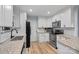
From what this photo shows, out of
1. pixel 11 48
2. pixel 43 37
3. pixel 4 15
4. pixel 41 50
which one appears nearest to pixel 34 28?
pixel 43 37

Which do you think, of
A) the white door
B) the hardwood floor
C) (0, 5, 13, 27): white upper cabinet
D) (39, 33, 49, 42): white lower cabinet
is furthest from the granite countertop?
the white door

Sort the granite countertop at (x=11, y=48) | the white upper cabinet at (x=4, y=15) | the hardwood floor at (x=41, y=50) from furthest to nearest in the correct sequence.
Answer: the hardwood floor at (x=41, y=50)
the white upper cabinet at (x=4, y=15)
the granite countertop at (x=11, y=48)

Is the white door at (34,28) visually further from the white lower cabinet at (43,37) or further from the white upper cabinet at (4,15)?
the white upper cabinet at (4,15)

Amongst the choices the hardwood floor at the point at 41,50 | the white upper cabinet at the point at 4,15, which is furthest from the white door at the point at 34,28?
the white upper cabinet at the point at 4,15

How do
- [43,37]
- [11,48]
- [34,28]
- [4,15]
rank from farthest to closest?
[34,28]
[43,37]
[4,15]
[11,48]

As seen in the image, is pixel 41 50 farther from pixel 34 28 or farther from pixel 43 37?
pixel 34 28

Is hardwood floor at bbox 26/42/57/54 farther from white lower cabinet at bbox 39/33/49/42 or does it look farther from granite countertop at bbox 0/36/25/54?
granite countertop at bbox 0/36/25/54

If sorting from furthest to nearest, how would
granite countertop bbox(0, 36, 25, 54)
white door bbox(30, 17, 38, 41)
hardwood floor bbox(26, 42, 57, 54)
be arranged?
white door bbox(30, 17, 38, 41), hardwood floor bbox(26, 42, 57, 54), granite countertop bbox(0, 36, 25, 54)

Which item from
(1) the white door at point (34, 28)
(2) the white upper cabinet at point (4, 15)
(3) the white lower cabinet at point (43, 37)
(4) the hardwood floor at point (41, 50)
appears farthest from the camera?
(1) the white door at point (34, 28)

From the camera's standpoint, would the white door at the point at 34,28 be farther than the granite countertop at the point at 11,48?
Yes

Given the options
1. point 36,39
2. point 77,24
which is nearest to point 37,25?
point 36,39

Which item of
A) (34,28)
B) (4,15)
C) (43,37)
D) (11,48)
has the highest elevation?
(4,15)
